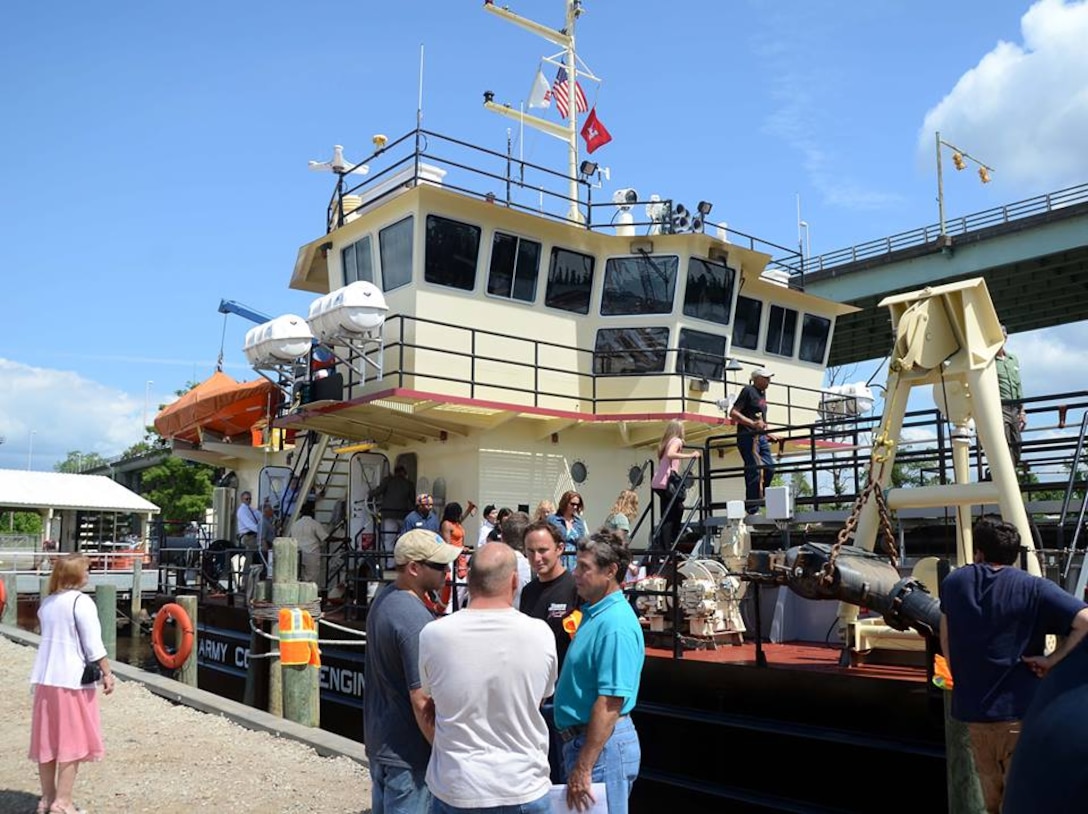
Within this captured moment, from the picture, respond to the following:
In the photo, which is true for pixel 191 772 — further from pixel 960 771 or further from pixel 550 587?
pixel 960 771

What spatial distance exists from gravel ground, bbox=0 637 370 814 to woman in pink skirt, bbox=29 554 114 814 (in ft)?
1.42

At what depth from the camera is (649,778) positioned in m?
7.40

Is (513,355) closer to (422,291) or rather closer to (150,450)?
(422,291)

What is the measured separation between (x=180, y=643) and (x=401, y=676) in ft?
32.3

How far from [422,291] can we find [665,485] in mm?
4952

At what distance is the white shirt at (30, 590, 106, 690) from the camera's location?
6.22m

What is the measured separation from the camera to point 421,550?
4.08 m

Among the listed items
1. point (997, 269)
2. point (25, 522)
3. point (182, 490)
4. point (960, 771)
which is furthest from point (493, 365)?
point (25, 522)

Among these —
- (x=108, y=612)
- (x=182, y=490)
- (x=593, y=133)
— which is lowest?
(x=108, y=612)

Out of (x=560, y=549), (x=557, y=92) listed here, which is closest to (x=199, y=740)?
Answer: (x=560, y=549)

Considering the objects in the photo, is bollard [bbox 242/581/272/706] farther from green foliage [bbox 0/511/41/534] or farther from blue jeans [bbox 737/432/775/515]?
green foliage [bbox 0/511/41/534]

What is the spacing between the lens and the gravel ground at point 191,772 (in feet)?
21.2

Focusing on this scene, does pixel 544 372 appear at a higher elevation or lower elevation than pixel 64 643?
higher

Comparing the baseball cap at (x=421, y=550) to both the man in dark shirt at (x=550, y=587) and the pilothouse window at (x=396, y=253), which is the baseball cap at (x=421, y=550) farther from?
the pilothouse window at (x=396, y=253)
